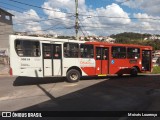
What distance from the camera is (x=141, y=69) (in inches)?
799

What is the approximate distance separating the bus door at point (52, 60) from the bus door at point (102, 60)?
2898mm

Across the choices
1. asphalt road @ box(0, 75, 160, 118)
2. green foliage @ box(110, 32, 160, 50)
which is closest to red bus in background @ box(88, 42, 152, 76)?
asphalt road @ box(0, 75, 160, 118)

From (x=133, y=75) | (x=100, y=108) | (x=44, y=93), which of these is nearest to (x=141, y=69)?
(x=133, y=75)

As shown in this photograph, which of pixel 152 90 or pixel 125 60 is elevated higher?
pixel 125 60

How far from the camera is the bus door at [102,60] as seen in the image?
57.5ft

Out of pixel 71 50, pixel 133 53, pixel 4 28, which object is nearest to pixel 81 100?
pixel 71 50

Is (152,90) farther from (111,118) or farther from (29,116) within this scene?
(29,116)

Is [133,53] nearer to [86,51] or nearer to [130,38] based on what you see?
[86,51]

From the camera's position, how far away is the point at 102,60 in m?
17.7

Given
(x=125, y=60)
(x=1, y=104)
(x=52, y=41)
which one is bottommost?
(x=1, y=104)

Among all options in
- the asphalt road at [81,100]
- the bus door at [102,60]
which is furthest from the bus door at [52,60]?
the bus door at [102,60]

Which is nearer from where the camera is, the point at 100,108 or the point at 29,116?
the point at 29,116

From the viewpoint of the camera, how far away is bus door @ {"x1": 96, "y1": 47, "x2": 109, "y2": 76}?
17.5m

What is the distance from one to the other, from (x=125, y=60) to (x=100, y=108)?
10.3m
